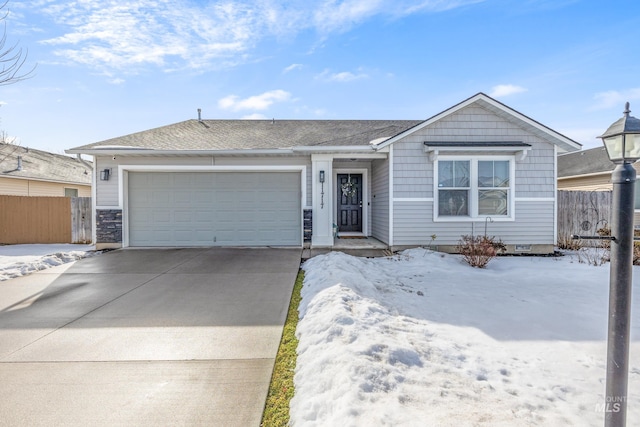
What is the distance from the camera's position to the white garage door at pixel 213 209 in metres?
9.10

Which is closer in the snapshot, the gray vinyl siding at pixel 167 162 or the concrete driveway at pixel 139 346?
the concrete driveway at pixel 139 346

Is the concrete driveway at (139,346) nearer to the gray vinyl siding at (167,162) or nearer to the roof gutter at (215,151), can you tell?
the gray vinyl siding at (167,162)

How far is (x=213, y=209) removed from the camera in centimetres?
915

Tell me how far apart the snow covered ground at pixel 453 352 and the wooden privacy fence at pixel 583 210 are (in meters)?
4.73

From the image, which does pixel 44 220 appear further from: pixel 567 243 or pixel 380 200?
pixel 567 243

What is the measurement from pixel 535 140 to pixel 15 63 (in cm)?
1230

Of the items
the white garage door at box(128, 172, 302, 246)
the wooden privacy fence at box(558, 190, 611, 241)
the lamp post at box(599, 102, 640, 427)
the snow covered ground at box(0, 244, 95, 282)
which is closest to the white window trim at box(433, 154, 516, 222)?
the wooden privacy fence at box(558, 190, 611, 241)

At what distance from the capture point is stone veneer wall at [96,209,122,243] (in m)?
8.91

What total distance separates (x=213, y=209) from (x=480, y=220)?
7.40 meters

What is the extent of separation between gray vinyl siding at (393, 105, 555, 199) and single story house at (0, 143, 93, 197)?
12350 mm

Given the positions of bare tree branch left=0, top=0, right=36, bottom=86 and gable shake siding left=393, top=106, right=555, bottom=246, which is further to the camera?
gable shake siding left=393, top=106, right=555, bottom=246

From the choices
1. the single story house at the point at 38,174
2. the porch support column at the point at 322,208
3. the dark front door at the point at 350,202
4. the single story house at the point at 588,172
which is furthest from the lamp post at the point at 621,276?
the single story house at the point at 38,174

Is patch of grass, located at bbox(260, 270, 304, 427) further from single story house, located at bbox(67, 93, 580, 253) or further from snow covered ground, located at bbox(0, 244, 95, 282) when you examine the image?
snow covered ground, located at bbox(0, 244, 95, 282)

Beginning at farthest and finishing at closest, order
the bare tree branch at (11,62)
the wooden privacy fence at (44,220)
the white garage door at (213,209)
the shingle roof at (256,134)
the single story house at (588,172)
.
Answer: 1. the single story house at (588,172)
2. the wooden privacy fence at (44,220)
3. the white garage door at (213,209)
4. the shingle roof at (256,134)
5. the bare tree branch at (11,62)
